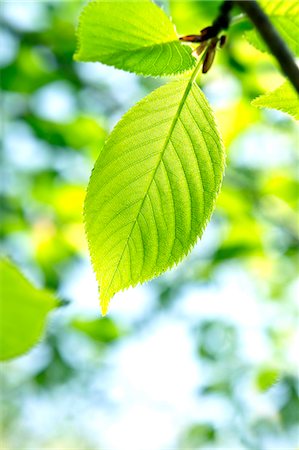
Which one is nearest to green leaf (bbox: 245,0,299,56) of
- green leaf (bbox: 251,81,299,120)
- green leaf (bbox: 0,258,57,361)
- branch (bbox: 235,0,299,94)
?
green leaf (bbox: 251,81,299,120)

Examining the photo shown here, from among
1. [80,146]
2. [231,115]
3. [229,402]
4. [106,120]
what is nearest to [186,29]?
[231,115]

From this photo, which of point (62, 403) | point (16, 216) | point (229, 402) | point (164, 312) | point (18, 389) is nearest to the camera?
point (16, 216)

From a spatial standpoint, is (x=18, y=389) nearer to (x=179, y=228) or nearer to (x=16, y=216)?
(x=16, y=216)

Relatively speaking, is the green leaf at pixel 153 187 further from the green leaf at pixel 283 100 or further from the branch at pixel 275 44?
the branch at pixel 275 44

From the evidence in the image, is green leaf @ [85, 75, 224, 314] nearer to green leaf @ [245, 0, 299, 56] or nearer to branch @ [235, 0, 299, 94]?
green leaf @ [245, 0, 299, 56]

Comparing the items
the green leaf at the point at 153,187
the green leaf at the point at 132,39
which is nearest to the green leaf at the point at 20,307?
the green leaf at the point at 153,187

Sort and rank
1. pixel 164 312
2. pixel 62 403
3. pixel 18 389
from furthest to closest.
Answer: pixel 18 389 → pixel 62 403 → pixel 164 312
